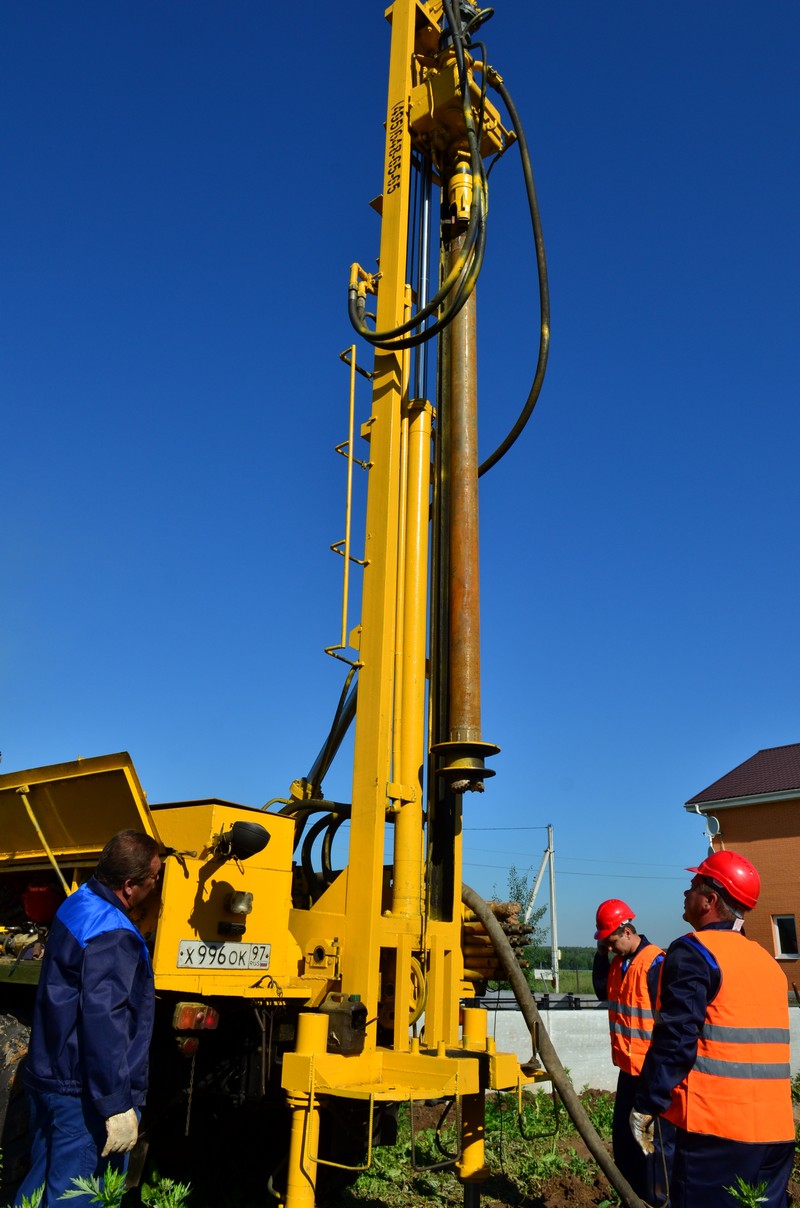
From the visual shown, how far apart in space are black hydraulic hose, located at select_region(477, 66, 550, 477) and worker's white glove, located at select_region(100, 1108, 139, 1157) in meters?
4.60

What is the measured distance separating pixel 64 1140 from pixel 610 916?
12.1 feet

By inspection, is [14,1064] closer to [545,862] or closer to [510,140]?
[510,140]

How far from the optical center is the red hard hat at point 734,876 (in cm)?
373

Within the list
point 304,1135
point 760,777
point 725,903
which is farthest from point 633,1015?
point 760,777

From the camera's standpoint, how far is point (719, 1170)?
3.27 meters

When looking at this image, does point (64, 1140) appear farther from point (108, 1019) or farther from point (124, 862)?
point (124, 862)

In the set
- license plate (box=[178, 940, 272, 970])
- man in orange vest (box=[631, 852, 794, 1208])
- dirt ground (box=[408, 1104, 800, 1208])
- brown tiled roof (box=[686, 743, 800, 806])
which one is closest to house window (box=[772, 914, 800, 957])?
brown tiled roof (box=[686, 743, 800, 806])

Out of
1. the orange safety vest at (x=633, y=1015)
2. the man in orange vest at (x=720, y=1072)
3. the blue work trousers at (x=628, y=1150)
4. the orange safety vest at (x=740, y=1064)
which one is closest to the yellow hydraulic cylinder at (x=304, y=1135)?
the blue work trousers at (x=628, y=1150)

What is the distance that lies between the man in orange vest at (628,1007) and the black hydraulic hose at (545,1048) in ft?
0.51

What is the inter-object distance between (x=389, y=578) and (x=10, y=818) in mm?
2987

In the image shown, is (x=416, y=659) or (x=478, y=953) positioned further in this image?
(x=478, y=953)

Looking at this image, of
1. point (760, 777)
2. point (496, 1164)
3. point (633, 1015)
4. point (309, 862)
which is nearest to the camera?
point (633, 1015)

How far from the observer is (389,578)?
5.57 m

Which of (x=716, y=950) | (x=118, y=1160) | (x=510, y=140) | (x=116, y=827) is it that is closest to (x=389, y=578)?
(x=116, y=827)
